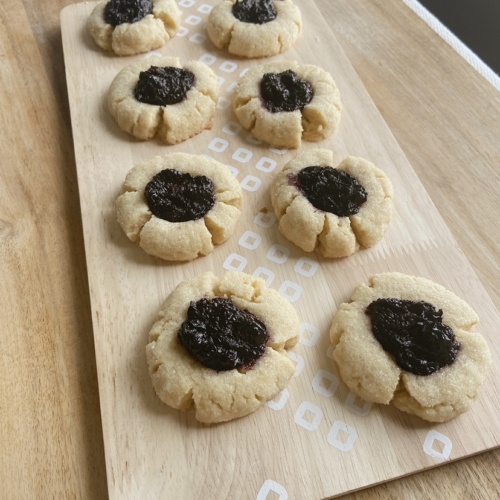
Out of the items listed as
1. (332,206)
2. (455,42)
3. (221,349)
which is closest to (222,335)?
(221,349)

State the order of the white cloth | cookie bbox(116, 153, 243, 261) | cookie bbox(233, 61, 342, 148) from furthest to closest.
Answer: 1. the white cloth
2. cookie bbox(233, 61, 342, 148)
3. cookie bbox(116, 153, 243, 261)

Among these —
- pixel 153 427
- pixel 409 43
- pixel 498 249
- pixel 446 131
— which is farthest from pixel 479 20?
pixel 153 427

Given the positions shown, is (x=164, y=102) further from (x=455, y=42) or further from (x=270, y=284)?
(x=455, y=42)

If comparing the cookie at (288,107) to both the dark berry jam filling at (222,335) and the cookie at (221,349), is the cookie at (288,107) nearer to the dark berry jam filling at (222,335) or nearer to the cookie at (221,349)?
the cookie at (221,349)

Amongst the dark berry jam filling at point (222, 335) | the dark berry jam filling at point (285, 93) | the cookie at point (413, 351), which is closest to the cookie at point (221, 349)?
the dark berry jam filling at point (222, 335)

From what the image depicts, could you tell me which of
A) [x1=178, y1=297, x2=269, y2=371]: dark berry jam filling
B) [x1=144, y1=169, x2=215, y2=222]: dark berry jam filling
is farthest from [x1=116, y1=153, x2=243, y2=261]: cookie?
[x1=178, y1=297, x2=269, y2=371]: dark berry jam filling

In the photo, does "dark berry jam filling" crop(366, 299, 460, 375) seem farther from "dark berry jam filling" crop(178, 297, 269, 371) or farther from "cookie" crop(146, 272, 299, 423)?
"dark berry jam filling" crop(178, 297, 269, 371)
